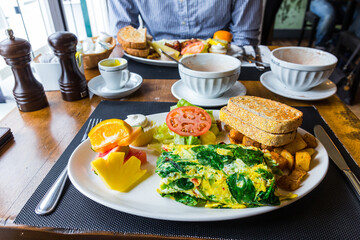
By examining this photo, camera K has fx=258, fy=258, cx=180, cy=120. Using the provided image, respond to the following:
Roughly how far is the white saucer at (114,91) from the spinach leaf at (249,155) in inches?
27.8

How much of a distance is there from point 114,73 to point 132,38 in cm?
57

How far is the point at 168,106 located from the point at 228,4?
58.3 inches

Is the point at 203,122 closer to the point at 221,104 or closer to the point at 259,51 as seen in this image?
the point at 221,104

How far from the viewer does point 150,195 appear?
26.1 inches

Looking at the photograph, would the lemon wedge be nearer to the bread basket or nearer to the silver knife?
the silver knife

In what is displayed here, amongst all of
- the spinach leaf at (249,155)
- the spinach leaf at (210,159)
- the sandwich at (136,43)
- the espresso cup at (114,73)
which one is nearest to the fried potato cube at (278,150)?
the spinach leaf at (249,155)

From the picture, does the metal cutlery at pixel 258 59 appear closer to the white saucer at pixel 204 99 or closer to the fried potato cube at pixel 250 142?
the white saucer at pixel 204 99

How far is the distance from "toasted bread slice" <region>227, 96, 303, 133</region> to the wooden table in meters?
0.26

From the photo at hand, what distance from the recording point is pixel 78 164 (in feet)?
2.45

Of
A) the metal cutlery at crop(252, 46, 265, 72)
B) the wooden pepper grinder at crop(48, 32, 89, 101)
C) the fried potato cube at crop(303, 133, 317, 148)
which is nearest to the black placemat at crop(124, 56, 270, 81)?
the metal cutlery at crop(252, 46, 265, 72)

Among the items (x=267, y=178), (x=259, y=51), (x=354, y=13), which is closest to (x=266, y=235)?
(x=267, y=178)

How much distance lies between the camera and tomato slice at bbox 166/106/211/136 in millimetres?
842

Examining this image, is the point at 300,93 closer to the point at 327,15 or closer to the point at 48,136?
the point at 48,136

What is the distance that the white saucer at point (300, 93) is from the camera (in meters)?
1.17
